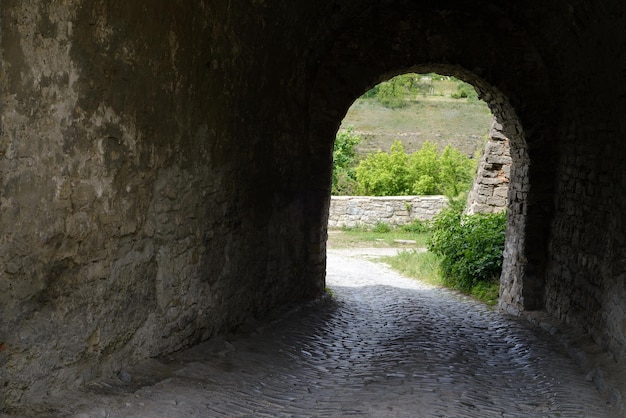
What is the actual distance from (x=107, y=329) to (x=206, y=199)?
140 cm

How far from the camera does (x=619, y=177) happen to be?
520cm

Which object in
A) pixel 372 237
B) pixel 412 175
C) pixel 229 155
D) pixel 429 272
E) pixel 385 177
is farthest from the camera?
pixel 412 175

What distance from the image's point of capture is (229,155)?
17.4 feet

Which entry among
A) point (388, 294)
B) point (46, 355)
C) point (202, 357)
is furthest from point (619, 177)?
point (388, 294)

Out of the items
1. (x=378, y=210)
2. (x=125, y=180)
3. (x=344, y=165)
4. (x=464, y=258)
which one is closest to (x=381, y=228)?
(x=378, y=210)

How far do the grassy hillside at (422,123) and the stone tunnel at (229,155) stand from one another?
73.7 feet

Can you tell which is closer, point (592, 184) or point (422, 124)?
point (592, 184)

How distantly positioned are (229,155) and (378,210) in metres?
14.0

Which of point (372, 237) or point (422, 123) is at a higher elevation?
point (422, 123)

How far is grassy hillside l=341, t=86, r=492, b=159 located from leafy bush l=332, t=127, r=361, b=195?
347cm

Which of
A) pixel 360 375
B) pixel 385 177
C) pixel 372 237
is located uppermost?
pixel 385 177

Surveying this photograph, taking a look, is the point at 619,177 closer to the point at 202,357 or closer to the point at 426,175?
the point at 202,357

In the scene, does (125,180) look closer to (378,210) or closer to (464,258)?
(464,258)

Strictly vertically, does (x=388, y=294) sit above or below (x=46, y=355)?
below
